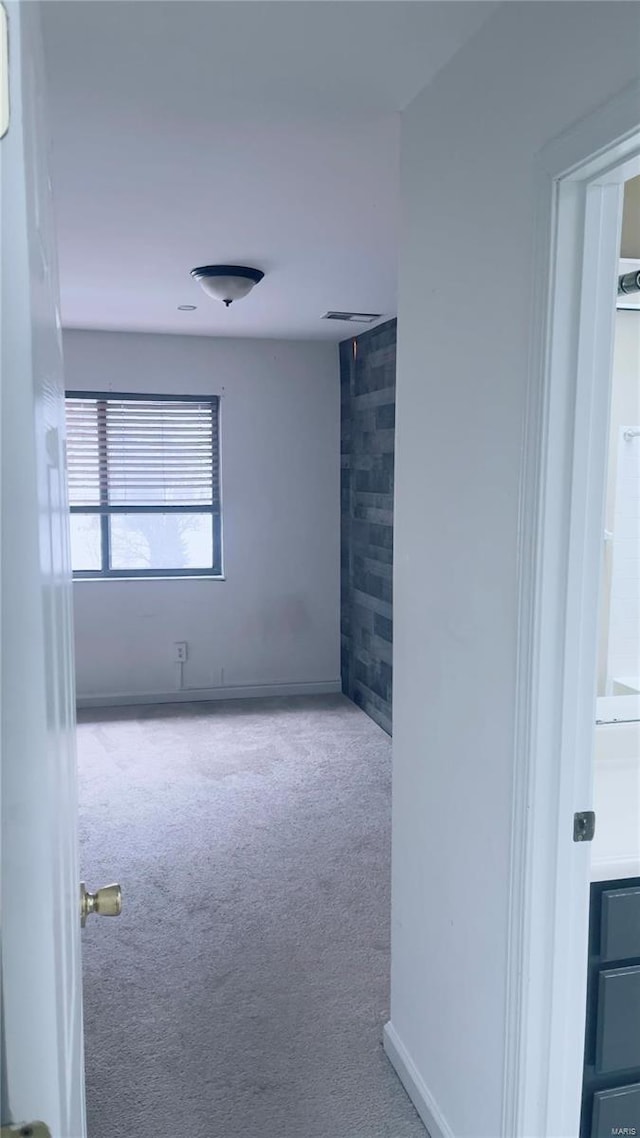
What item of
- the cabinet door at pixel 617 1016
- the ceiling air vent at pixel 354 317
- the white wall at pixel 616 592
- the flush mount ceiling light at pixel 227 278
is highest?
A: the ceiling air vent at pixel 354 317

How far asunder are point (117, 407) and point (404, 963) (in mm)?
3938

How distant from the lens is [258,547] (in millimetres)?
5379

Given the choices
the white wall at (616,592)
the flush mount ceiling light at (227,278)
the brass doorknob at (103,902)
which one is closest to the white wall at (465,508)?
the white wall at (616,592)

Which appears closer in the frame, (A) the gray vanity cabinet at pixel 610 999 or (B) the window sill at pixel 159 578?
(A) the gray vanity cabinet at pixel 610 999

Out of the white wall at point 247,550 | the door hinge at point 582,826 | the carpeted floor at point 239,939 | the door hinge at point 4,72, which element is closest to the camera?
the door hinge at point 4,72

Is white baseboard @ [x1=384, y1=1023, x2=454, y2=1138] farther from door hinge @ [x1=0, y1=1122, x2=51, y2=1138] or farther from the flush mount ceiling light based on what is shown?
the flush mount ceiling light

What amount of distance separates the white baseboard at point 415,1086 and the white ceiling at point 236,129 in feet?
7.19

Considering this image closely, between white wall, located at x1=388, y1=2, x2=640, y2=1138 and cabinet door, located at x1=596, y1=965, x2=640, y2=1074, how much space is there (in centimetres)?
18

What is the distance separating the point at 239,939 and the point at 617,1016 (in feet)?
4.80

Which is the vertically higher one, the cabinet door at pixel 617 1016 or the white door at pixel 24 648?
the white door at pixel 24 648

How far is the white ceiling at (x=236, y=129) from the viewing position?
1.44 metres

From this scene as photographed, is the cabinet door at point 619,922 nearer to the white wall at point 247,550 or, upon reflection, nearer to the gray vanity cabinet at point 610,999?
the gray vanity cabinet at point 610,999

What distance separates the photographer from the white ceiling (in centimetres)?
144

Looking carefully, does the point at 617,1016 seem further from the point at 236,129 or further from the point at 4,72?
the point at 236,129
